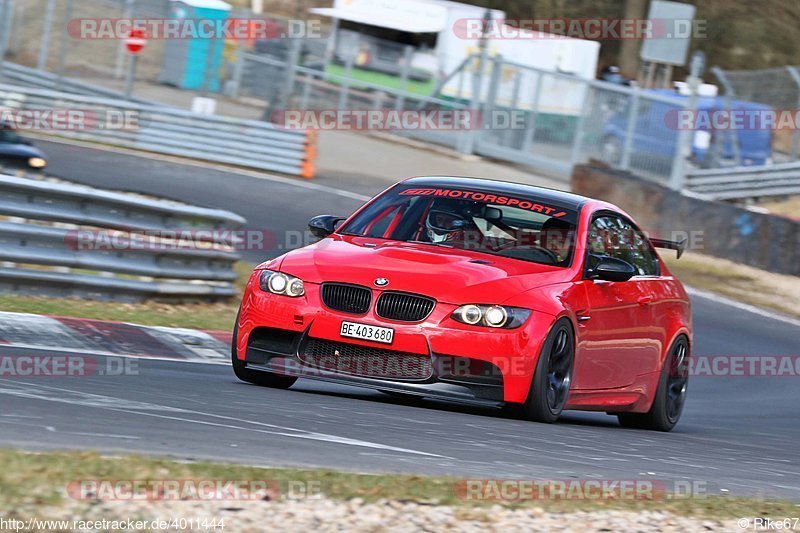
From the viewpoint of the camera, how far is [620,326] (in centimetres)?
932

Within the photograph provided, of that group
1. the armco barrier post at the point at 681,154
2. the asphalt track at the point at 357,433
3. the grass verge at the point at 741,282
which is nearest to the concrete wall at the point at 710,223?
the grass verge at the point at 741,282

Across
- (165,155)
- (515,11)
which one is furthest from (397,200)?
(515,11)

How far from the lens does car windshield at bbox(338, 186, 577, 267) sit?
8.98 metres

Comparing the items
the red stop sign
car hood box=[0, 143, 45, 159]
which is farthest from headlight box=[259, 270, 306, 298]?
the red stop sign

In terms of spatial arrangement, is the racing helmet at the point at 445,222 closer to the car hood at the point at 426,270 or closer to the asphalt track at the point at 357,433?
the car hood at the point at 426,270

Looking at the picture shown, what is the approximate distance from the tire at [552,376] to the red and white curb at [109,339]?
9.70ft

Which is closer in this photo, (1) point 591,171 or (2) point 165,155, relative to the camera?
(1) point 591,171

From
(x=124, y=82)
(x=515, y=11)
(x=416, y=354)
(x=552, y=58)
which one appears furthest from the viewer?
(x=515, y=11)

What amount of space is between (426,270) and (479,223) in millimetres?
961

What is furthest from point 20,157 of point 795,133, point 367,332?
point 795,133

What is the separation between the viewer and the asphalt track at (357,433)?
577cm

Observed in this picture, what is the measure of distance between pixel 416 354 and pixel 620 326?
1.87m

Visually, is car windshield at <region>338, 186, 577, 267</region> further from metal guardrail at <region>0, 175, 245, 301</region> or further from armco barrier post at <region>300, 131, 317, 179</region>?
armco barrier post at <region>300, 131, 317, 179</region>

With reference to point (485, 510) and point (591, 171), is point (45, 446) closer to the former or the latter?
point (485, 510)
